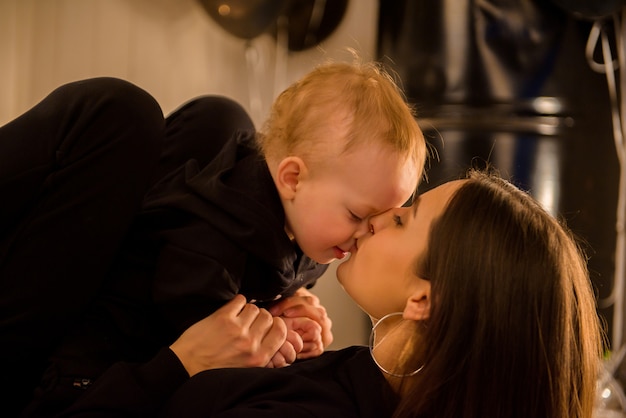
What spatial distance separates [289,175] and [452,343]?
1.44 feet

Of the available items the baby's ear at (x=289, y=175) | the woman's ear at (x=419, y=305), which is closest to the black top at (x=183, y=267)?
the baby's ear at (x=289, y=175)

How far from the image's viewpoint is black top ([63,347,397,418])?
1.06 m

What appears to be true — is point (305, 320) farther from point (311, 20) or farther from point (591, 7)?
point (311, 20)

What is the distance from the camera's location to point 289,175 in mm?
1334

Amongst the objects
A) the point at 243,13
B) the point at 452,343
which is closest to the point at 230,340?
the point at 452,343

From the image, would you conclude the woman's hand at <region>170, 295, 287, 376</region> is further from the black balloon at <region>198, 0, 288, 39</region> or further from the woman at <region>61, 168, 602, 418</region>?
the black balloon at <region>198, 0, 288, 39</region>

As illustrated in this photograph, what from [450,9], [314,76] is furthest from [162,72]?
[314,76]

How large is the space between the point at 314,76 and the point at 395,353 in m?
0.53

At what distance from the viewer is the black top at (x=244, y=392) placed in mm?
1064

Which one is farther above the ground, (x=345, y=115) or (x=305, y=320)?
(x=345, y=115)

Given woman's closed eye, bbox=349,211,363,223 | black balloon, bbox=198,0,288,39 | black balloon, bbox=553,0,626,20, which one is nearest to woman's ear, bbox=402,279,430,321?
woman's closed eye, bbox=349,211,363,223

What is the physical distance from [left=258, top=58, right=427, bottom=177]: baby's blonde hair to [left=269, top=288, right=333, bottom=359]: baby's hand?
296 millimetres

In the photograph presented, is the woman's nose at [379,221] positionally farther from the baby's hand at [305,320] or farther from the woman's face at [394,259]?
the baby's hand at [305,320]

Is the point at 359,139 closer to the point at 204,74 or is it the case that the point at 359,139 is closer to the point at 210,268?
the point at 210,268
